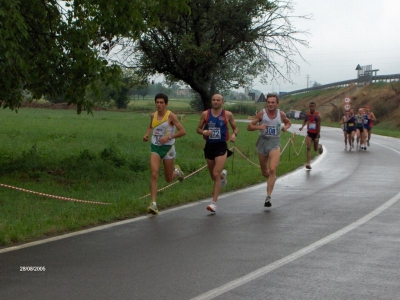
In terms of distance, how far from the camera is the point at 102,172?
1603 cm

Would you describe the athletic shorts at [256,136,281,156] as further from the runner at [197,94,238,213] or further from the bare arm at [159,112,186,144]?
the bare arm at [159,112,186,144]

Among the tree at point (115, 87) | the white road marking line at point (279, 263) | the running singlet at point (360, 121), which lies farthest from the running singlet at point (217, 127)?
the running singlet at point (360, 121)

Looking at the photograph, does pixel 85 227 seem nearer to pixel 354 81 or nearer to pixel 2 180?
pixel 2 180

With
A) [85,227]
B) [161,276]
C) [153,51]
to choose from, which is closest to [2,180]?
[85,227]

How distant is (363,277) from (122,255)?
8.88 ft

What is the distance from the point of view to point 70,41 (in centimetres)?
1390

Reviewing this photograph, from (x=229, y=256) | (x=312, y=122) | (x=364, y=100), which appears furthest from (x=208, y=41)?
(x=364, y=100)

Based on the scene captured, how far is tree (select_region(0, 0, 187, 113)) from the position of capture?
1380 centimetres

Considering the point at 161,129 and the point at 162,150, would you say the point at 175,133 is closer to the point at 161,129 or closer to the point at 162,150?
the point at 161,129

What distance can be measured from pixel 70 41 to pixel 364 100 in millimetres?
69318

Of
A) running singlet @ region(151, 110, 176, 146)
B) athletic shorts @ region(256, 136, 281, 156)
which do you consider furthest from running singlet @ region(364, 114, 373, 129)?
running singlet @ region(151, 110, 176, 146)

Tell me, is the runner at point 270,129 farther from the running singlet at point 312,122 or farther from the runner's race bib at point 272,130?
the running singlet at point 312,122

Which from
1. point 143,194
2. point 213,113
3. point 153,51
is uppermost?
point 153,51

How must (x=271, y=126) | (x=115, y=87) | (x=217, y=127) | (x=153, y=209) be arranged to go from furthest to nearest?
(x=115, y=87), (x=271, y=126), (x=217, y=127), (x=153, y=209)
